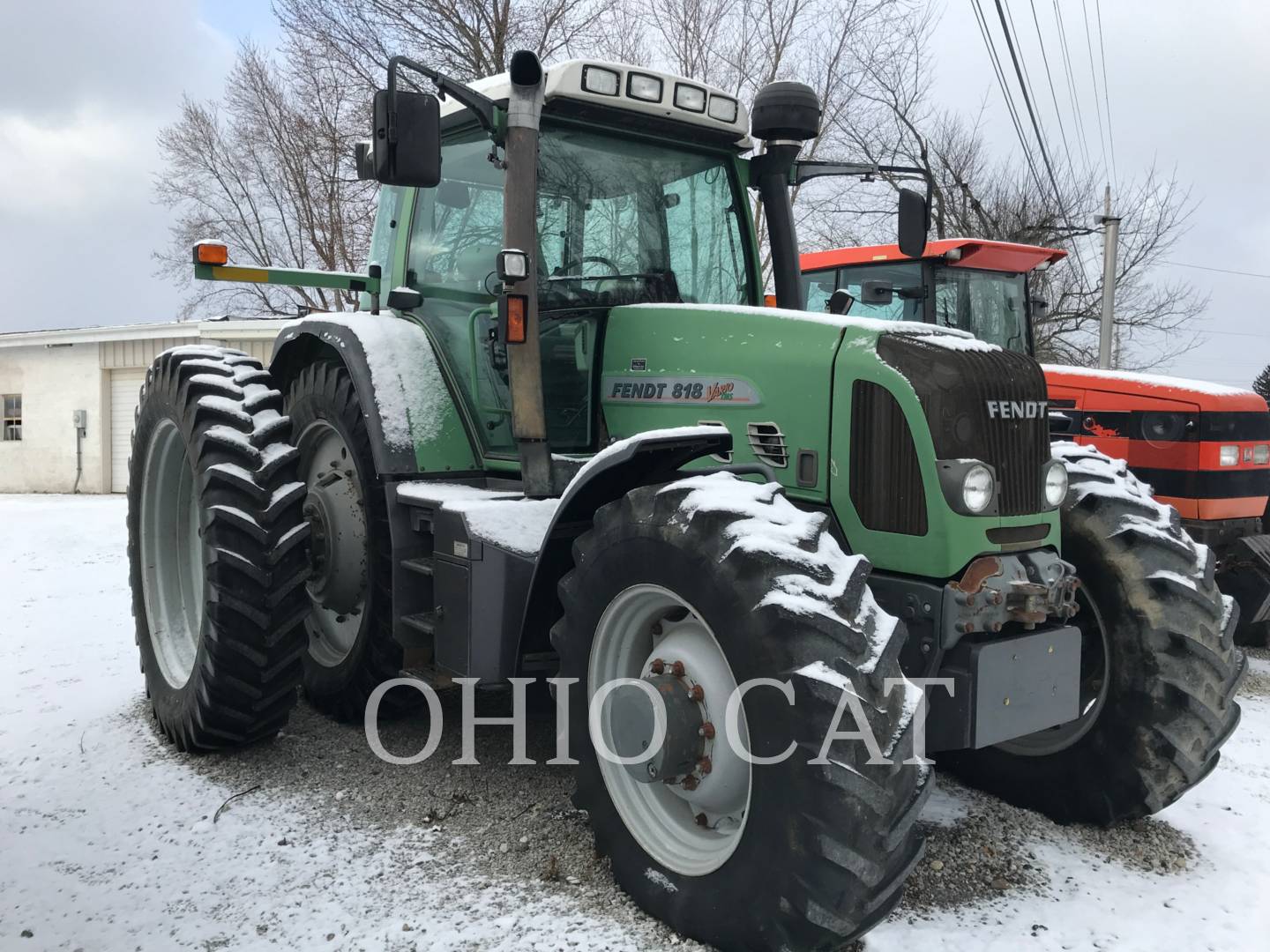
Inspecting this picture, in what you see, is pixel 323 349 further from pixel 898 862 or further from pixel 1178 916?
pixel 1178 916

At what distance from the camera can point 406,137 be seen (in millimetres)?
3281

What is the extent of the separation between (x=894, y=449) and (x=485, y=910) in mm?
1823

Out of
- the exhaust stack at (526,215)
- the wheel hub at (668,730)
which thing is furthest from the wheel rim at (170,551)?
the wheel hub at (668,730)

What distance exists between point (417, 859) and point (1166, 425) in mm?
5663

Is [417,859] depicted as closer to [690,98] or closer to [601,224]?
[601,224]

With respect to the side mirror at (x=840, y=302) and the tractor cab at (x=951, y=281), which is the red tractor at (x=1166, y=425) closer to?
the tractor cab at (x=951, y=281)

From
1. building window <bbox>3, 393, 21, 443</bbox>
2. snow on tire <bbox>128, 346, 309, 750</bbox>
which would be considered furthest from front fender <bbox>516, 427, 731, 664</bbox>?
building window <bbox>3, 393, 21, 443</bbox>

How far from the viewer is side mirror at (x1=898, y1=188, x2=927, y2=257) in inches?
165

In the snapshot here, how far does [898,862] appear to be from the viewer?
8.25 feet

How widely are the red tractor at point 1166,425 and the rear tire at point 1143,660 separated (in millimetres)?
2518

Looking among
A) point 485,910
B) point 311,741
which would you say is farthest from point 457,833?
point 311,741

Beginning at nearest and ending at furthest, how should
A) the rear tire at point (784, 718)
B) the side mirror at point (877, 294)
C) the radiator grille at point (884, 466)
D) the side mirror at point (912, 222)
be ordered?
the rear tire at point (784, 718) < the radiator grille at point (884, 466) < the side mirror at point (912, 222) < the side mirror at point (877, 294)

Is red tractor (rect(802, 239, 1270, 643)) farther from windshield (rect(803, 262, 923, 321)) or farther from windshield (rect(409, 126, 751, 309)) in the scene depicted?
windshield (rect(409, 126, 751, 309))

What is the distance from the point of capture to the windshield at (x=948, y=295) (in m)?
7.54
